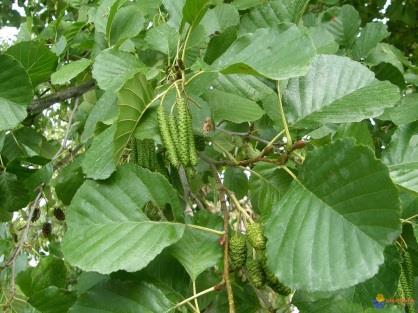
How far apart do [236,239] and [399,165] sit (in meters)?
0.36

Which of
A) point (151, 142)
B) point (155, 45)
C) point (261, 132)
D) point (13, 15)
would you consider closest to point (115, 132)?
point (151, 142)

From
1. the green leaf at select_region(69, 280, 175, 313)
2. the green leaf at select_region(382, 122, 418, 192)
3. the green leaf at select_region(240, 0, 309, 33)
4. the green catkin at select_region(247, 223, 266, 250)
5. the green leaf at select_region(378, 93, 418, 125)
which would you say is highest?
the green leaf at select_region(240, 0, 309, 33)

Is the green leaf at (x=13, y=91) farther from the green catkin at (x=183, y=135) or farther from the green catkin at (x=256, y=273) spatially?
the green catkin at (x=256, y=273)

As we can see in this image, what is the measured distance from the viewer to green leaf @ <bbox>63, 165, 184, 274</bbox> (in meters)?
0.87

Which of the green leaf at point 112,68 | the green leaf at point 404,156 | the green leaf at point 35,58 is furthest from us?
the green leaf at point 35,58

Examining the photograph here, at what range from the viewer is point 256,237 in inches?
35.0

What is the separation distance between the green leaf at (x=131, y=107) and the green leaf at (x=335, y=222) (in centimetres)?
28

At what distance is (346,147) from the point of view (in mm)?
832

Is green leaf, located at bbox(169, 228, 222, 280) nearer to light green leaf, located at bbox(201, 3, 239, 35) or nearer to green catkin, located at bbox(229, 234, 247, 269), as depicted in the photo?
green catkin, located at bbox(229, 234, 247, 269)

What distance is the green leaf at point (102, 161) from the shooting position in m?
0.96

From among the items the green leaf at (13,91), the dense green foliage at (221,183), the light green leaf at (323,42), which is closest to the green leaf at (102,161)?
the dense green foliage at (221,183)

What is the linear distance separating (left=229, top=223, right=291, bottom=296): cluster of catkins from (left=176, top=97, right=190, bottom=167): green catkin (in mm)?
154

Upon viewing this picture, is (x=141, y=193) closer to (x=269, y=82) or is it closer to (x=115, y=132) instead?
(x=115, y=132)

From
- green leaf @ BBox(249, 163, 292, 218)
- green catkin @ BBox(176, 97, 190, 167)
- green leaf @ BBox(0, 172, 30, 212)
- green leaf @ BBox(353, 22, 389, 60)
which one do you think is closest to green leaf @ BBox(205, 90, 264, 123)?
green leaf @ BBox(249, 163, 292, 218)
